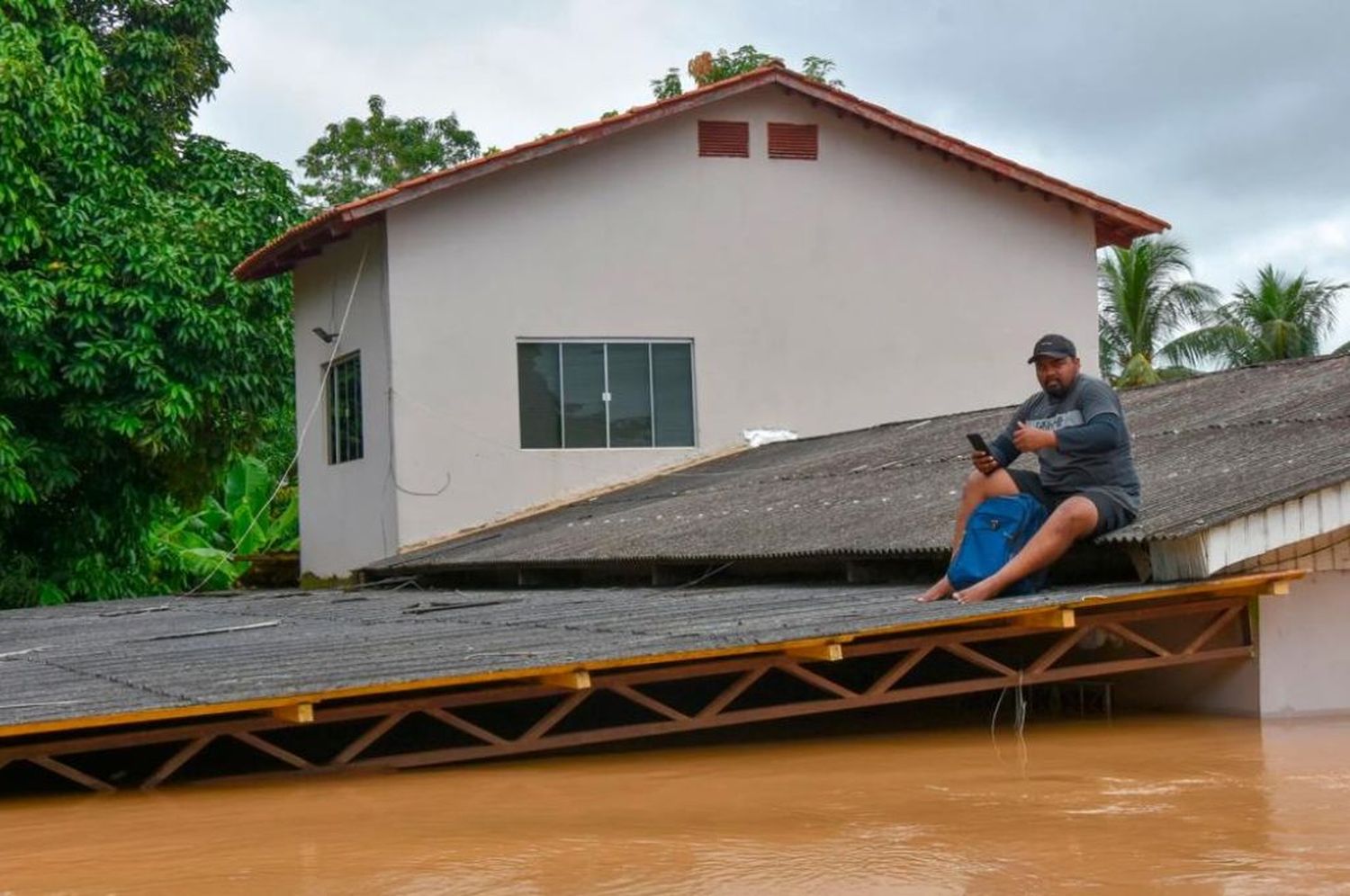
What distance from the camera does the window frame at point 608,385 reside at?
18.8 meters

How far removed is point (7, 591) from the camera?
65.1 feet

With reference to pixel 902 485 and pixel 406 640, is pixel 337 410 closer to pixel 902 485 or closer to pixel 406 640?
pixel 902 485

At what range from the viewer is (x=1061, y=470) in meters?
9.89

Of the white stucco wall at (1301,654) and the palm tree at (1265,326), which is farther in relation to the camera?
the palm tree at (1265,326)

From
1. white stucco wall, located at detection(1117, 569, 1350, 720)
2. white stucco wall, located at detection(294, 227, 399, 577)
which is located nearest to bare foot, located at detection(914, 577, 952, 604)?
white stucco wall, located at detection(1117, 569, 1350, 720)

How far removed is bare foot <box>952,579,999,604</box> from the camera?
→ 9.42 metres

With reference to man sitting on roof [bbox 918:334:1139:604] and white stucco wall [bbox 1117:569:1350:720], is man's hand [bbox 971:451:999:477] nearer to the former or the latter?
man sitting on roof [bbox 918:334:1139:604]

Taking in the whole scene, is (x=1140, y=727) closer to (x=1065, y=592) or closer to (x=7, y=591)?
(x=1065, y=592)

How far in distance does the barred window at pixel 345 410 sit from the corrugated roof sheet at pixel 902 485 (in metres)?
2.37

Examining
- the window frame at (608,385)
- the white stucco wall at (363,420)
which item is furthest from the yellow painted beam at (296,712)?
the window frame at (608,385)

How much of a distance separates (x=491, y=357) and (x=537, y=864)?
12.4 metres

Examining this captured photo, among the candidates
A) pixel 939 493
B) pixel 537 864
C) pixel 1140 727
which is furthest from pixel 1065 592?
pixel 537 864

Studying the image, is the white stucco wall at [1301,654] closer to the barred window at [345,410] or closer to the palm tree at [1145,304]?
the barred window at [345,410]

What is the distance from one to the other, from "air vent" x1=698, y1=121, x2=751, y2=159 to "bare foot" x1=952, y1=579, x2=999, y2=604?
10879mm
